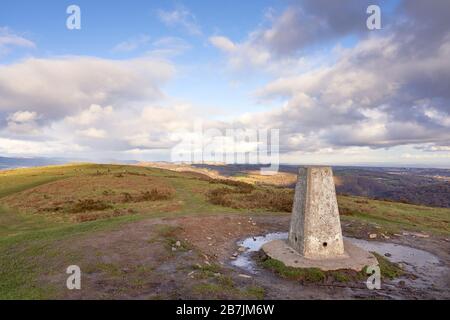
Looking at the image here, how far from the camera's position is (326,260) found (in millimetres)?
14156

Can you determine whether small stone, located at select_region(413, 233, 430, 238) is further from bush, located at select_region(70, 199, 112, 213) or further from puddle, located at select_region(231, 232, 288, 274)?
bush, located at select_region(70, 199, 112, 213)

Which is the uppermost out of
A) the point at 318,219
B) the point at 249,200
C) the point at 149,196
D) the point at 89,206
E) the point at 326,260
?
the point at 318,219

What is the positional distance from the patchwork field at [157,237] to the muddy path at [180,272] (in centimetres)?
4

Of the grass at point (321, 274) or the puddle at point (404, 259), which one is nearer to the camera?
the grass at point (321, 274)

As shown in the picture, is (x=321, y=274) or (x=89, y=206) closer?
(x=321, y=274)

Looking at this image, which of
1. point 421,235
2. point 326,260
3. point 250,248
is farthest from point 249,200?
point 326,260

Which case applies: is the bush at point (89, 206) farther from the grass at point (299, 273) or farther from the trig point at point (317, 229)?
the grass at point (299, 273)

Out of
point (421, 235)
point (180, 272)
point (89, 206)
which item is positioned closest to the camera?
point (180, 272)

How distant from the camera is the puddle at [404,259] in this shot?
13423mm

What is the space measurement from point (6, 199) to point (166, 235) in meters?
20.5

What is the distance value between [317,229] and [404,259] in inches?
197

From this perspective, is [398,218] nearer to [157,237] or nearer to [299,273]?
[299,273]

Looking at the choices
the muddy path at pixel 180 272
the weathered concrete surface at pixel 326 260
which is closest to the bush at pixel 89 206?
the muddy path at pixel 180 272
